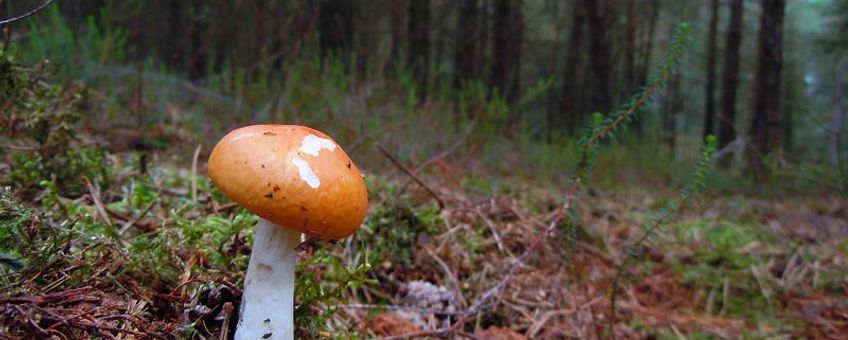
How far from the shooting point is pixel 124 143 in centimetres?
384

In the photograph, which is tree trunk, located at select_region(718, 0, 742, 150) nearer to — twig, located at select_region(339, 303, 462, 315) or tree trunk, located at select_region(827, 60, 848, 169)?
tree trunk, located at select_region(827, 60, 848, 169)

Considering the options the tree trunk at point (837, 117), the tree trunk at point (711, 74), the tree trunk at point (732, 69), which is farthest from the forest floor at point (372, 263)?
the tree trunk at point (711, 74)

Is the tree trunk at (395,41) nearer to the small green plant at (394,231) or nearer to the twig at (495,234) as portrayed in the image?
the twig at (495,234)

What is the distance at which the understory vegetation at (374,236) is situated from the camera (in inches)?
58.1

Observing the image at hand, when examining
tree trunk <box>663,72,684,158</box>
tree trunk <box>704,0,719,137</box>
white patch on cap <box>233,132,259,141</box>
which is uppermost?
white patch on cap <box>233,132,259,141</box>

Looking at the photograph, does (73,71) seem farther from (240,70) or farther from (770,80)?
(770,80)

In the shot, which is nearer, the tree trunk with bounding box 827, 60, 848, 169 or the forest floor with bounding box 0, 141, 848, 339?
the forest floor with bounding box 0, 141, 848, 339

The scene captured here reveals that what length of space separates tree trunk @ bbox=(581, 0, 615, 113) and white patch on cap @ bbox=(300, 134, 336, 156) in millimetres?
10447

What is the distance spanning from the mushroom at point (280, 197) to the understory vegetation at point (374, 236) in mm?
116

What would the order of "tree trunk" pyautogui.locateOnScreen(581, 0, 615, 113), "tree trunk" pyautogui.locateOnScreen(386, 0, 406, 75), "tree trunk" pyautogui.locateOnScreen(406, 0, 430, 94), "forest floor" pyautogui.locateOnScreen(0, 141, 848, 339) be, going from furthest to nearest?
"tree trunk" pyautogui.locateOnScreen(581, 0, 615, 113) → "tree trunk" pyautogui.locateOnScreen(406, 0, 430, 94) → "tree trunk" pyautogui.locateOnScreen(386, 0, 406, 75) → "forest floor" pyautogui.locateOnScreen(0, 141, 848, 339)

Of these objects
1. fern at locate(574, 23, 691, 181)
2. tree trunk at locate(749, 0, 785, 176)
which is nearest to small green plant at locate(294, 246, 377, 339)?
fern at locate(574, 23, 691, 181)

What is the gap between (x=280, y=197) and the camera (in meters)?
1.24

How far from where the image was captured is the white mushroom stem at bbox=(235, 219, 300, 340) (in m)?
1.42

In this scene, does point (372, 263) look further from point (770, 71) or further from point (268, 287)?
point (770, 71)
